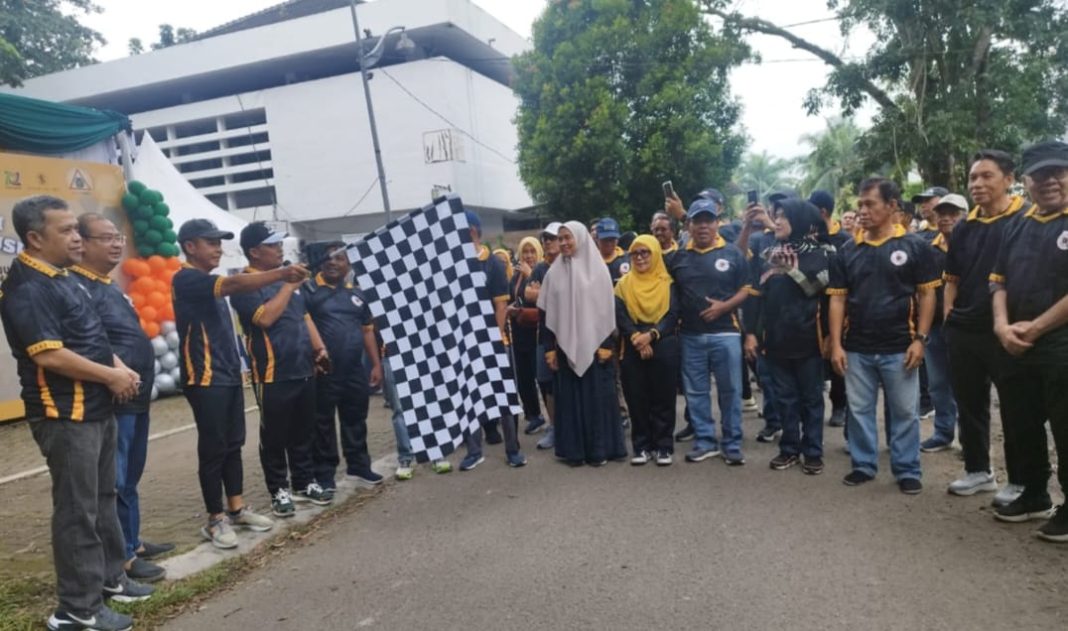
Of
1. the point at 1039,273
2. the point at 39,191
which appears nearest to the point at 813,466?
the point at 1039,273

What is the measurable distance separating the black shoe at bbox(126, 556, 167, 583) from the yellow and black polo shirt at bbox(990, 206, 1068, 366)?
484 cm

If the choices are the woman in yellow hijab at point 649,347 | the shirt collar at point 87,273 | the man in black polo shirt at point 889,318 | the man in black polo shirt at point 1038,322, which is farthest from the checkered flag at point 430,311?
the man in black polo shirt at point 1038,322

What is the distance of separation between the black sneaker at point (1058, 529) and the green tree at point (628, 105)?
15.3 m

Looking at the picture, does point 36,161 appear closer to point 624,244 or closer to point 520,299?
point 520,299

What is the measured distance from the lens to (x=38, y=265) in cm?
318

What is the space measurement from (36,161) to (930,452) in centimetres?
1092

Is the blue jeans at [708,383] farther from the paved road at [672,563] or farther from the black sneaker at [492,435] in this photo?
the black sneaker at [492,435]

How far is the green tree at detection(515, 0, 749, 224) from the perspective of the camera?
18.2 meters

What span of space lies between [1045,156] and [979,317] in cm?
100

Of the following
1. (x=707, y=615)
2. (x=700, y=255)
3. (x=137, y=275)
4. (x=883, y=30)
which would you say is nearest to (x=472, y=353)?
(x=700, y=255)

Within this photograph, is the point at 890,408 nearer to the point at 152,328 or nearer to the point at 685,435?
the point at 685,435

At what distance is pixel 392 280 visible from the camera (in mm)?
4859

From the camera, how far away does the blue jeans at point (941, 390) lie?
5379 millimetres

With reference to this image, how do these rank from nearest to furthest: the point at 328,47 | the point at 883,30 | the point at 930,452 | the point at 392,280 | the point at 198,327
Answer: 1. the point at 198,327
2. the point at 392,280
3. the point at 930,452
4. the point at 883,30
5. the point at 328,47
